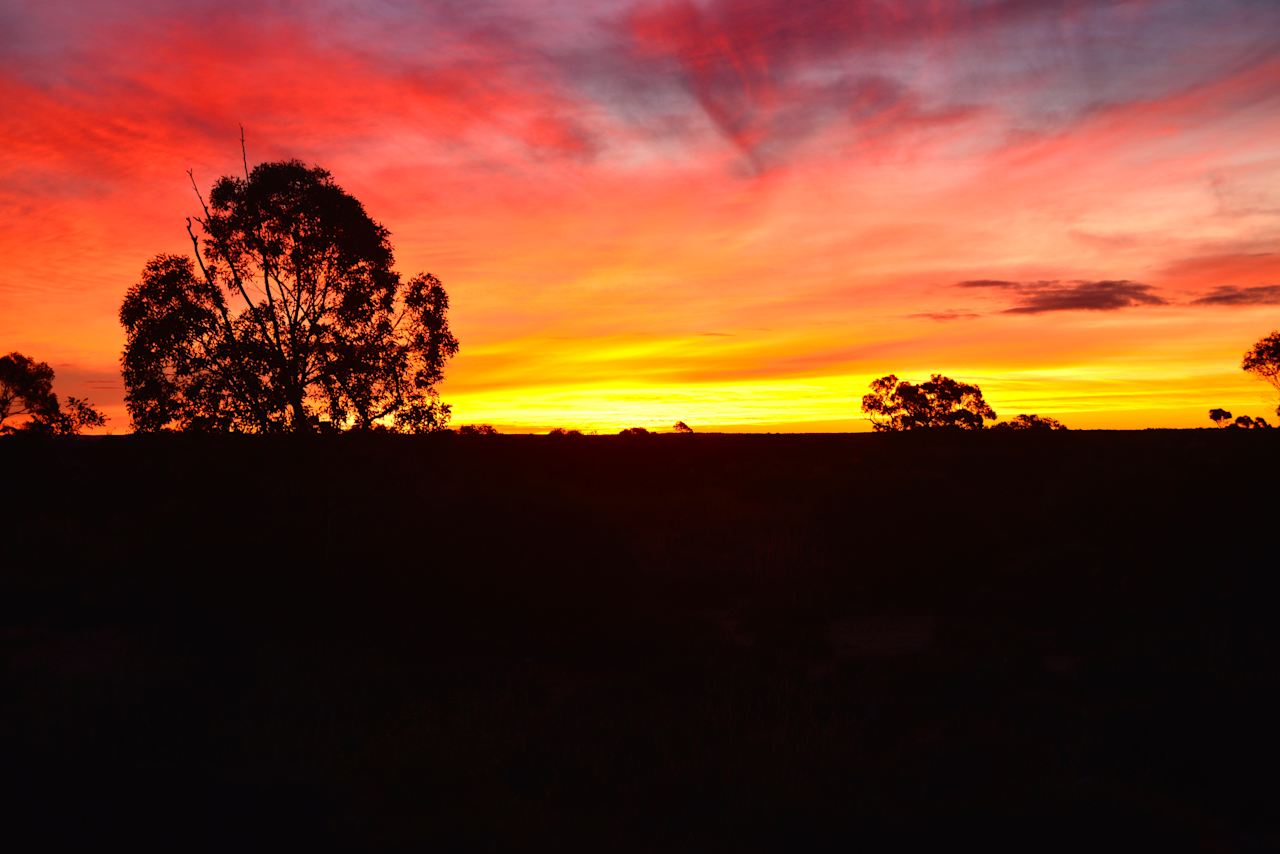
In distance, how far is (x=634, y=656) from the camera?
15508 millimetres

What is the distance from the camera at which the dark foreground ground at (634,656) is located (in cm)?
906

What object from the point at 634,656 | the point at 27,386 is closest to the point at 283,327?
the point at 634,656

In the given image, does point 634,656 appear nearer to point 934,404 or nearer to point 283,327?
point 283,327

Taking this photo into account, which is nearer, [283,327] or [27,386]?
[283,327]

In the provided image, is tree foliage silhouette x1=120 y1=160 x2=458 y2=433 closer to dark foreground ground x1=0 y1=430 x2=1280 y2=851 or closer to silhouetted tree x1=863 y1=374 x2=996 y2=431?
dark foreground ground x1=0 y1=430 x2=1280 y2=851

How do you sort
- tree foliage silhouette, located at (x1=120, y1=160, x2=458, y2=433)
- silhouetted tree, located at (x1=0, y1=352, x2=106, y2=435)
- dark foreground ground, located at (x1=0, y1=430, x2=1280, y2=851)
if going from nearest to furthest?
dark foreground ground, located at (x1=0, y1=430, x2=1280, y2=851) → tree foliage silhouette, located at (x1=120, y1=160, x2=458, y2=433) → silhouetted tree, located at (x1=0, y1=352, x2=106, y2=435)

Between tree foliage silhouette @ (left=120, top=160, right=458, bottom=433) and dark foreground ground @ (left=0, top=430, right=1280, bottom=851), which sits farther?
tree foliage silhouette @ (left=120, top=160, right=458, bottom=433)

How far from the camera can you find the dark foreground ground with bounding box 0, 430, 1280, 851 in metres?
9.06

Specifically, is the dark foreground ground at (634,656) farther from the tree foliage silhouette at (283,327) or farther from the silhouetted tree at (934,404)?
the silhouetted tree at (934,404)

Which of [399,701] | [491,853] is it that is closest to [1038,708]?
[491,853]

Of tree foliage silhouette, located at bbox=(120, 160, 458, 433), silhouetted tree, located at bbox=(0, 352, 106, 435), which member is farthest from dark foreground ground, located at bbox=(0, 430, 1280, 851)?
silhouetted tree, located at bbox=(0, 352, 106, 435)

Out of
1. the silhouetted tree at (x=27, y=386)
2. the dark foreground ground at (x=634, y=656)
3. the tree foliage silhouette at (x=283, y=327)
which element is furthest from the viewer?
the silhouetted tree at (x=27, y=386)

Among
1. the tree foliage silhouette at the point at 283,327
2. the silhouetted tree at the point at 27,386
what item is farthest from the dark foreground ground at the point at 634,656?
the silhouetted tree at the point at 27,386

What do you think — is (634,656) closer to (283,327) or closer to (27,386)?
(283,327)
